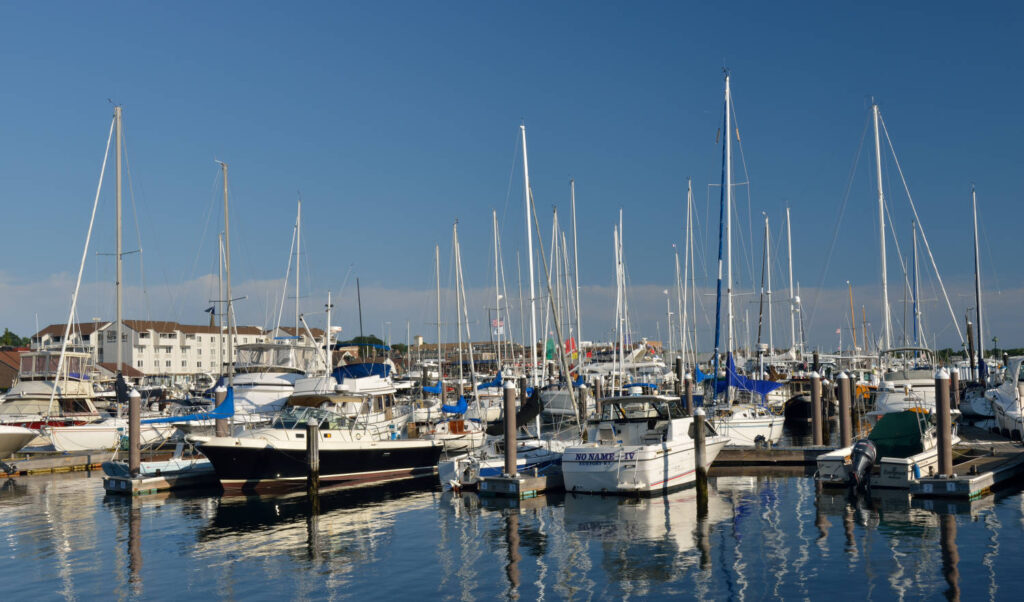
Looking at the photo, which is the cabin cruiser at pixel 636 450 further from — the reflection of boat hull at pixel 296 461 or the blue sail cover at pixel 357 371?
the blue sail cover at pixel 357 371

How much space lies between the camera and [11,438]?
3469 cm

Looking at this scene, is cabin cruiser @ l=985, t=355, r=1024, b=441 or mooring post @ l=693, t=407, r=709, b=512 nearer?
mooring post @ l=693, t=407, r=709, b=512

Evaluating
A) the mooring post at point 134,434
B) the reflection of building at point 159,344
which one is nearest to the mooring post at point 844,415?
the mooring post at point 134,434

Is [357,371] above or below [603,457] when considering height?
above

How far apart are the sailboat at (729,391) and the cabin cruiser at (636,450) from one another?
577 centimetres

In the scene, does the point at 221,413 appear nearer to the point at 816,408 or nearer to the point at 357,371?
the point at 357,371

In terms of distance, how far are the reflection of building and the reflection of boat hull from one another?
83751 mm

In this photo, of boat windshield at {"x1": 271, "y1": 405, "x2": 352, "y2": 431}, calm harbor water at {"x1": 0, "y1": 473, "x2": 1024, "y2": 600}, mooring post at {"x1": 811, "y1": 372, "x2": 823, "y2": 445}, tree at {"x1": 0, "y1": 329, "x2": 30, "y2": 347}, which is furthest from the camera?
tree at {"x1": 0, "y1": 329, "x2": 30, "y2": 347}

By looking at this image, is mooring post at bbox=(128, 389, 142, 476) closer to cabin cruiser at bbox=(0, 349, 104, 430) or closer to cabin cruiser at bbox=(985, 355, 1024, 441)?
cabin cruiser at bbox=(0, 349, 104, 430)

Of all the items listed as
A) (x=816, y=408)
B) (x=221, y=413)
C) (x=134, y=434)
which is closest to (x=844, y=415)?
(x=816, y=408)

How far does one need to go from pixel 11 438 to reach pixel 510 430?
71.6 ft

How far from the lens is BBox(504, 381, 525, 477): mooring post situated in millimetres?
24953

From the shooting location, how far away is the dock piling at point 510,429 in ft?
81.9

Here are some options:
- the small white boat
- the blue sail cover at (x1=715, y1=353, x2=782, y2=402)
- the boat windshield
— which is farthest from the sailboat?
the small white boat
